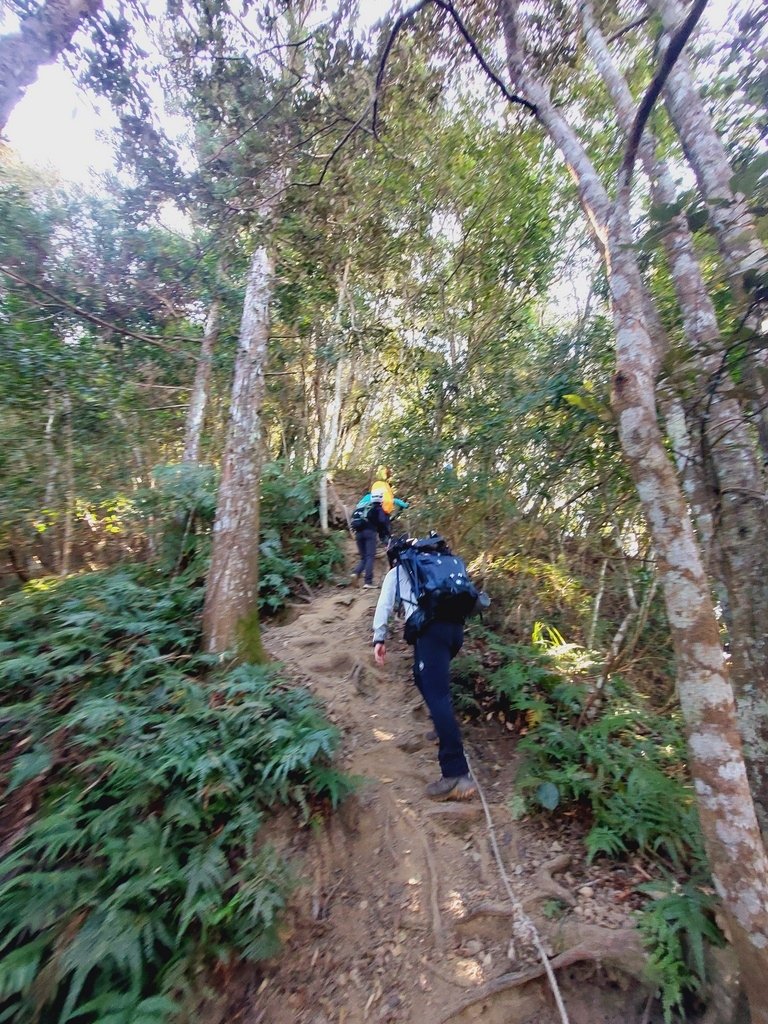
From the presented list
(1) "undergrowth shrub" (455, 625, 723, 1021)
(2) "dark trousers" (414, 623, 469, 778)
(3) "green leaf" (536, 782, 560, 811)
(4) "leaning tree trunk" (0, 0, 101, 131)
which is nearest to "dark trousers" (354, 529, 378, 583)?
(1) "undergrowth shrub" (455, 625, 723, 1021)

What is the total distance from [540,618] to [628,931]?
4.35m

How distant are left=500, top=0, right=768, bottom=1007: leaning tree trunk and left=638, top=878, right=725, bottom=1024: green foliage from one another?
0.43 m

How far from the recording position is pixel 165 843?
3.24m

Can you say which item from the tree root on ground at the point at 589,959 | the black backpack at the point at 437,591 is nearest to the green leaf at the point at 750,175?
the black backpack at the point at 437,591

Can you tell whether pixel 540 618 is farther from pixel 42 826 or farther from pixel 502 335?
pixel 502 335

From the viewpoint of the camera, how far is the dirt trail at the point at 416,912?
2961 mm

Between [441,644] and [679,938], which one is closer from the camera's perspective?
[679,938]

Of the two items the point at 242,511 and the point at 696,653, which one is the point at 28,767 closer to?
the point at 242,511

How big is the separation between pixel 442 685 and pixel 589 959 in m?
1.89

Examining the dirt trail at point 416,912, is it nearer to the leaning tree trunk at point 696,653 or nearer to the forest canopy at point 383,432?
the forest canopy at point 383,432

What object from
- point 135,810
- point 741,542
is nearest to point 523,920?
point 135,810

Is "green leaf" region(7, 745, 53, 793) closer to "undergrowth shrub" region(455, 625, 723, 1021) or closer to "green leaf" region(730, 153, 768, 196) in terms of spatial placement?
"undergrowth shrub" region(455, 625, 723, 1021)

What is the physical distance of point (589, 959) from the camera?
3.02m

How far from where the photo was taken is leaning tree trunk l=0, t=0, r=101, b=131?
227 inches
